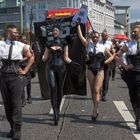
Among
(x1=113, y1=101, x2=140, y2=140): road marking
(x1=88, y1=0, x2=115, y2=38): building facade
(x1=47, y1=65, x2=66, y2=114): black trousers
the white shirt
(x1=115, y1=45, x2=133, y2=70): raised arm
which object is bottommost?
(x1=88, y1=0, x2=115, y2=38): building facade

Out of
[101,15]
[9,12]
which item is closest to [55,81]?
[9,12]

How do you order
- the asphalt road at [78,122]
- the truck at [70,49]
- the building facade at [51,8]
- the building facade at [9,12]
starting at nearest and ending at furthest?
the asphalt road at [78,122] < the truck at [70,49] < the building facade at [51,8] < the building facade at [9,12]

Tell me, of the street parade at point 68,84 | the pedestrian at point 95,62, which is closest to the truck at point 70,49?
the street parade at point 68,84

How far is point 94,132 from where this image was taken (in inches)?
330

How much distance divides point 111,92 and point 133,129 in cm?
644

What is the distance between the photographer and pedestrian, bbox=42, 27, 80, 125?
924 cm

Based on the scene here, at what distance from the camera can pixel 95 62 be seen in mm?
9945

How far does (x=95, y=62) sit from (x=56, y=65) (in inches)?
40.0

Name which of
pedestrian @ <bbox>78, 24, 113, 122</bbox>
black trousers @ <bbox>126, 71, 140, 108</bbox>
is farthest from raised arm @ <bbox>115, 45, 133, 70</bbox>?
pedestrian @ <bbox>78, 24, 113, 122</bbox>

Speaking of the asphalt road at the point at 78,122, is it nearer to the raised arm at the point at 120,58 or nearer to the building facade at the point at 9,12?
the raised arm at the point at 120,58

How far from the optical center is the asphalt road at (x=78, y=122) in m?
8.14

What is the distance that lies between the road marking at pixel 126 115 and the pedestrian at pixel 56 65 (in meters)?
1.39

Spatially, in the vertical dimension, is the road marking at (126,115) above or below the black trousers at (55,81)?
below

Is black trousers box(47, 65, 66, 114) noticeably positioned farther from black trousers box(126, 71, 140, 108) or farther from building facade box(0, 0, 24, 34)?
building facade box(0, 0, 24, 34)
